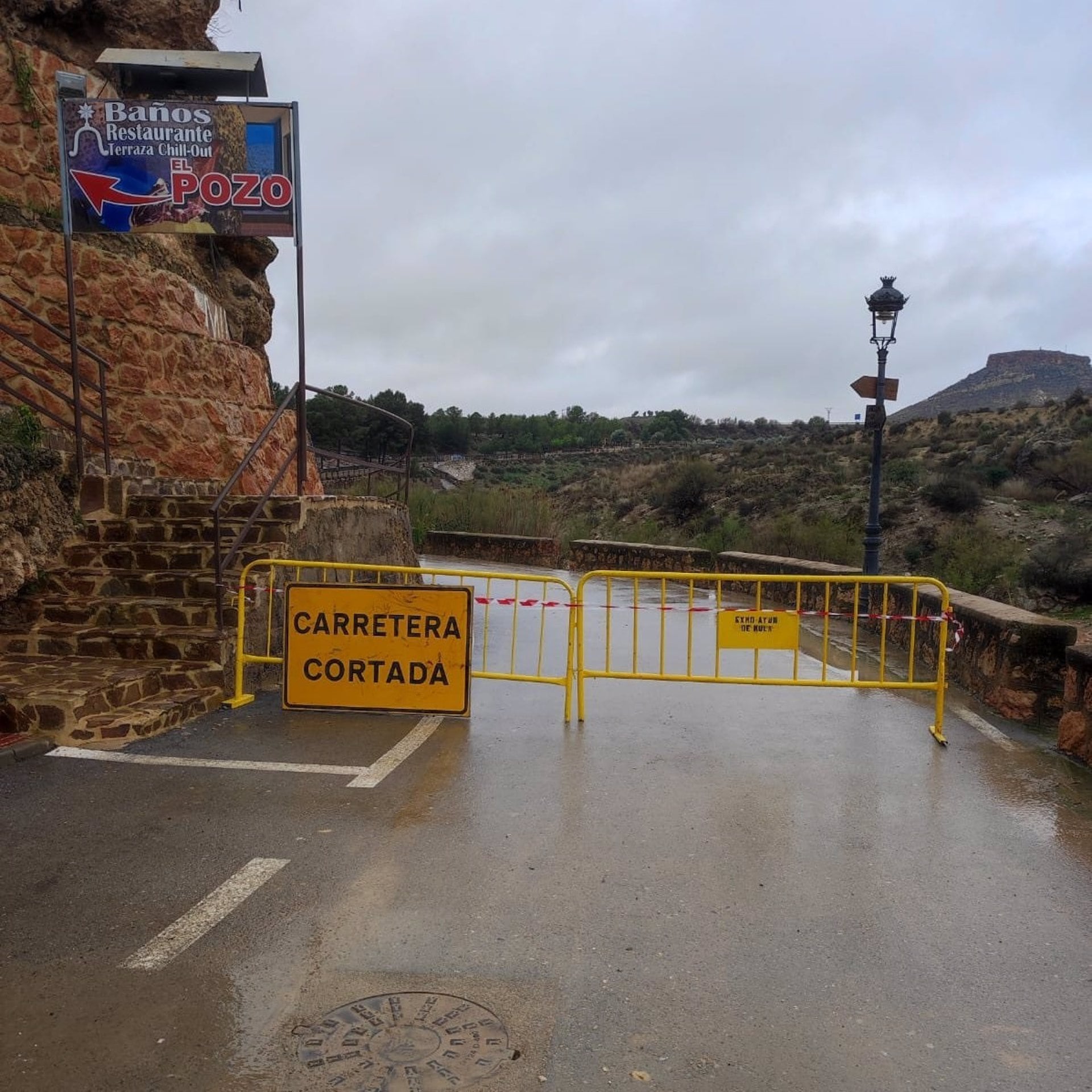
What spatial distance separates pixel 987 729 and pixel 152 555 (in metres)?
7.30

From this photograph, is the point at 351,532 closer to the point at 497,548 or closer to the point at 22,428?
the point at 22,428

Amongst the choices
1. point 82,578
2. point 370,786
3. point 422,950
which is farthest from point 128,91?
point 422,950

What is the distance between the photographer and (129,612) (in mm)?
7586

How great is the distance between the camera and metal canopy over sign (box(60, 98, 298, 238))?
373 inches

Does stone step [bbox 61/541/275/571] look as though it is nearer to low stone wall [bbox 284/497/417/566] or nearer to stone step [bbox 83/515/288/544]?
stone step [bbox 83/515/288/544]

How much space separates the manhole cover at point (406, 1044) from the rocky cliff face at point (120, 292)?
31.6ft

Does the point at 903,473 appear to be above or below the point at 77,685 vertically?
above

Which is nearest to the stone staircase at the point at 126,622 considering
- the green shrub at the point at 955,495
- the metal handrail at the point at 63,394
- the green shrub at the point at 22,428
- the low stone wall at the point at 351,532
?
the low stone wall at the point at 351,532

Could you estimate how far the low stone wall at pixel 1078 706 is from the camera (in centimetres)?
584

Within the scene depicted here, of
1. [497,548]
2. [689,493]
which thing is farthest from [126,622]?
[689,493]

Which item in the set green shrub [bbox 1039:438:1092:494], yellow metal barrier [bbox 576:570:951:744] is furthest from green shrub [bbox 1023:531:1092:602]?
green shrub [bbox 1039:438:1092:494]

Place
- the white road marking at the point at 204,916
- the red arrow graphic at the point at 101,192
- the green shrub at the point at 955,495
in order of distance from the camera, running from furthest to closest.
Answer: the green shrub at the point at 955,495 < the red arrow graphic at the point at 101,192 < the white road marking at the point at 204,916

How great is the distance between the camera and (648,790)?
528 centimetres

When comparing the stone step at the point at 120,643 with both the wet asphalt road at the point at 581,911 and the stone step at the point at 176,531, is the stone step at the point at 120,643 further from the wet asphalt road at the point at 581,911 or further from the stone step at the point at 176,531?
the stone step at the point at 176,531
